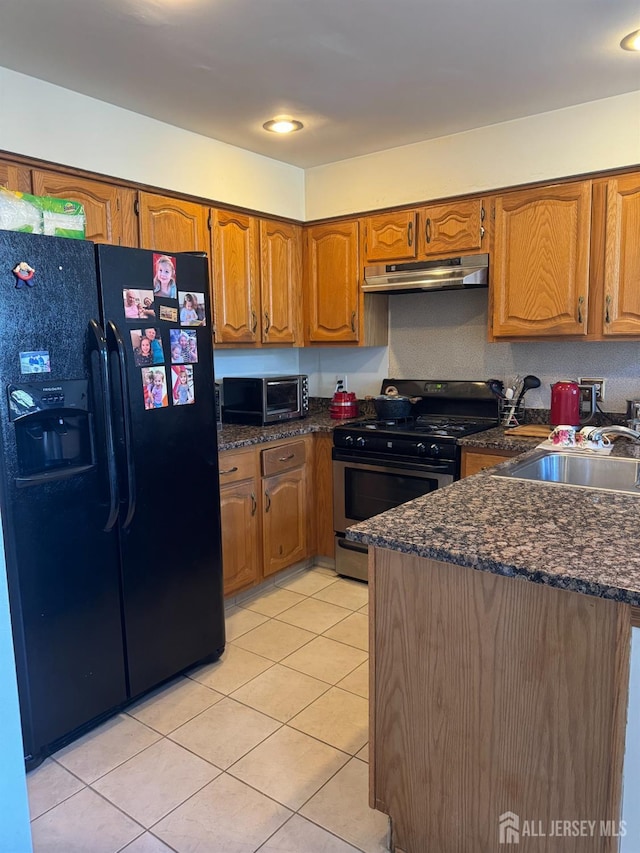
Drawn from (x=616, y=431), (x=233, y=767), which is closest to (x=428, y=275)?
(x=616, y=431)

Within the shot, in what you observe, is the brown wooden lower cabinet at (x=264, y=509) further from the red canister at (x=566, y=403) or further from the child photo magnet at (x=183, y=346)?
the red canister at (x=566, y=403)

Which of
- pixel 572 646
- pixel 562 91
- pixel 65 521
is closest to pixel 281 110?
pixel 562 91

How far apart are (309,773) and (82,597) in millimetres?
936

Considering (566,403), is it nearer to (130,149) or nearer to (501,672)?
(501,672)

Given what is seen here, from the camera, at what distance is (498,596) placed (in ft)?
4.35

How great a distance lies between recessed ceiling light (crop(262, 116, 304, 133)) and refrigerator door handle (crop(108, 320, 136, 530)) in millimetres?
1486

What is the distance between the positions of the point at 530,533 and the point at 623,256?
1841 mm

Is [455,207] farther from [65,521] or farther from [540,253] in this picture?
[65,521]

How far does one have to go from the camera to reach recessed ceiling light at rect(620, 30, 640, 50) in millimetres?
2105

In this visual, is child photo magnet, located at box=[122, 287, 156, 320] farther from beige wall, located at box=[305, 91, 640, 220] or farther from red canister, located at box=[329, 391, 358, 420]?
beige wall, located at box=[305, 91, 640, 220]

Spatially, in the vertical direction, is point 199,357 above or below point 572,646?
above

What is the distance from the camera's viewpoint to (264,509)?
316 centimetres

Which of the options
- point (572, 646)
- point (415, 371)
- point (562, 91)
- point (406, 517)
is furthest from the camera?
point (415, 371)

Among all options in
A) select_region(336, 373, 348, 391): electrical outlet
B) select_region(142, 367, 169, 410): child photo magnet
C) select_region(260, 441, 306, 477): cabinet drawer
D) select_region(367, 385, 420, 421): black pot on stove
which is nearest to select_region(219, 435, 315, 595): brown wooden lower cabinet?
select_region(260, 441, 306, 477): cabinet drawer
